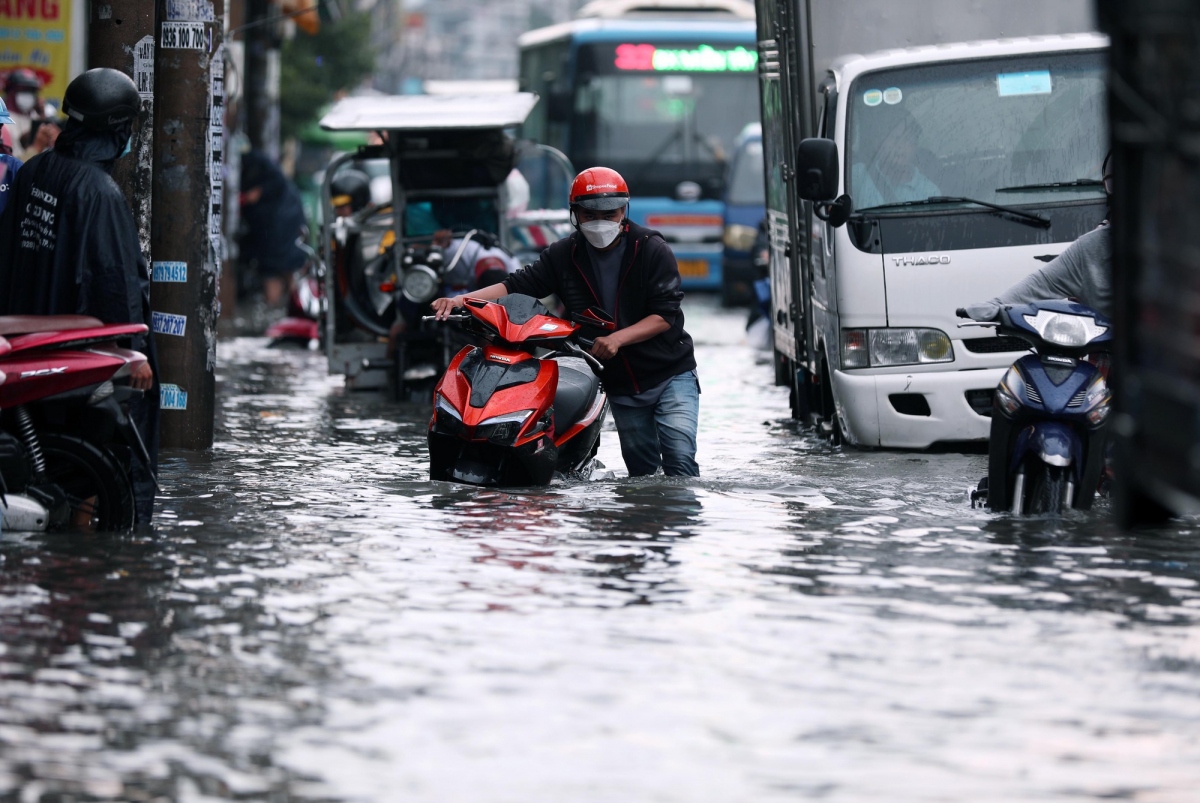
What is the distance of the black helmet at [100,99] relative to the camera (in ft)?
26.7

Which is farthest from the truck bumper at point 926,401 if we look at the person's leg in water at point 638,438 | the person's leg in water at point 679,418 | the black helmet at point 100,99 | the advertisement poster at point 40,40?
the advertisement poster at point 40,40

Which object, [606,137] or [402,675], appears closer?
[402,675]

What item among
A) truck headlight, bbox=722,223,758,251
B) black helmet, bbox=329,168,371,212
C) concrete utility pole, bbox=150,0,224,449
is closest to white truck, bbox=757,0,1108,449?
concrete utility pole, bbox=150,0,224,449

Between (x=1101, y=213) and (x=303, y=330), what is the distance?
34.0ft

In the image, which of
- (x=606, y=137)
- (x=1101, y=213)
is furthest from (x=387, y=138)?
(x=606, y=137)

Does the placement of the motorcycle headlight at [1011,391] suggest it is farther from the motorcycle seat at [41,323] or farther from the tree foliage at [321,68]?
the tree foliage at [321,68]

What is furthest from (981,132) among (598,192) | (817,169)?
(598,192)

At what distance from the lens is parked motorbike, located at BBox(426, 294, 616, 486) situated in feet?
30.5

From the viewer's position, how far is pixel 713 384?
53.9 ft

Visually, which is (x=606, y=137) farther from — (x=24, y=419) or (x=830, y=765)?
(x=830, y=765)

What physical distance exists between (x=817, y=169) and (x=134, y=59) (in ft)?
11.3

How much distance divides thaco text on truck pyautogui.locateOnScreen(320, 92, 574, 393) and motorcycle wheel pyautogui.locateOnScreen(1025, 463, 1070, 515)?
6780 mm

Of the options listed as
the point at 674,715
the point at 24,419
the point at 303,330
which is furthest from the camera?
the point at 303,330

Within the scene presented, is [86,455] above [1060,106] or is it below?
below
